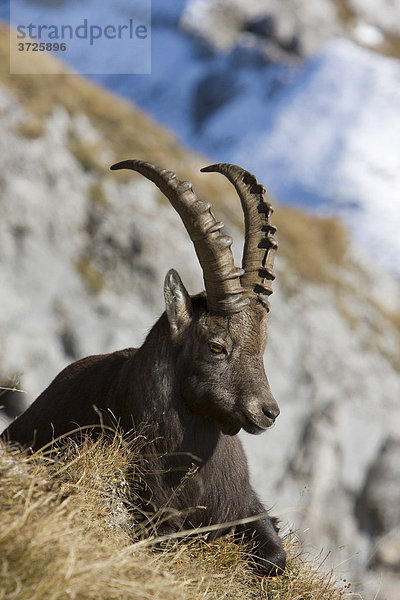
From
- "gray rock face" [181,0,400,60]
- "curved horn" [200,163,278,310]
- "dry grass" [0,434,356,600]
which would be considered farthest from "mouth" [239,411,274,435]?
"gray rock face" [181,0,400,60]

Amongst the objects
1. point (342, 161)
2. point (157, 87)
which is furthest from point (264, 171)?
point (157, 87)

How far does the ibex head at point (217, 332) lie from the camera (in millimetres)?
6273

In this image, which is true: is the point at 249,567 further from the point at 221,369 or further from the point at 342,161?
the point at 342,161

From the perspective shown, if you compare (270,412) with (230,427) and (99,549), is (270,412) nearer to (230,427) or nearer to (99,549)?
(230,427)

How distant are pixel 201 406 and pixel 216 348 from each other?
49 centimetres

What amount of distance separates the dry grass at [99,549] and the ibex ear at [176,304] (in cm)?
99

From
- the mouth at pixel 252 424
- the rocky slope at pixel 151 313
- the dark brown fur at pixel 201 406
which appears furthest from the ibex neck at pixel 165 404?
the rocky slope at pixel 151 313

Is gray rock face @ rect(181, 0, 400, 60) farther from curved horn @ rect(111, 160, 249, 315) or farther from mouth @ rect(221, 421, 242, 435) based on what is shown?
mouth @ rect(221, 421, 242, 435)

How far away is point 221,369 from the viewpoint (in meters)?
6.38

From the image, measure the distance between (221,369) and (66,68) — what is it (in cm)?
2112

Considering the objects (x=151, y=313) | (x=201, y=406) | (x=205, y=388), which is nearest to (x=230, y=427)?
(x=201, y=406)

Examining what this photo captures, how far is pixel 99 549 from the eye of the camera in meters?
4.38

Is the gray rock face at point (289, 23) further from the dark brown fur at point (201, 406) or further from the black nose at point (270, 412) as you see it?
the black nose at point (270, 412)

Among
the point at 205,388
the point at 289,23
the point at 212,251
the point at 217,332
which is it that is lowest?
the point at 205,388
